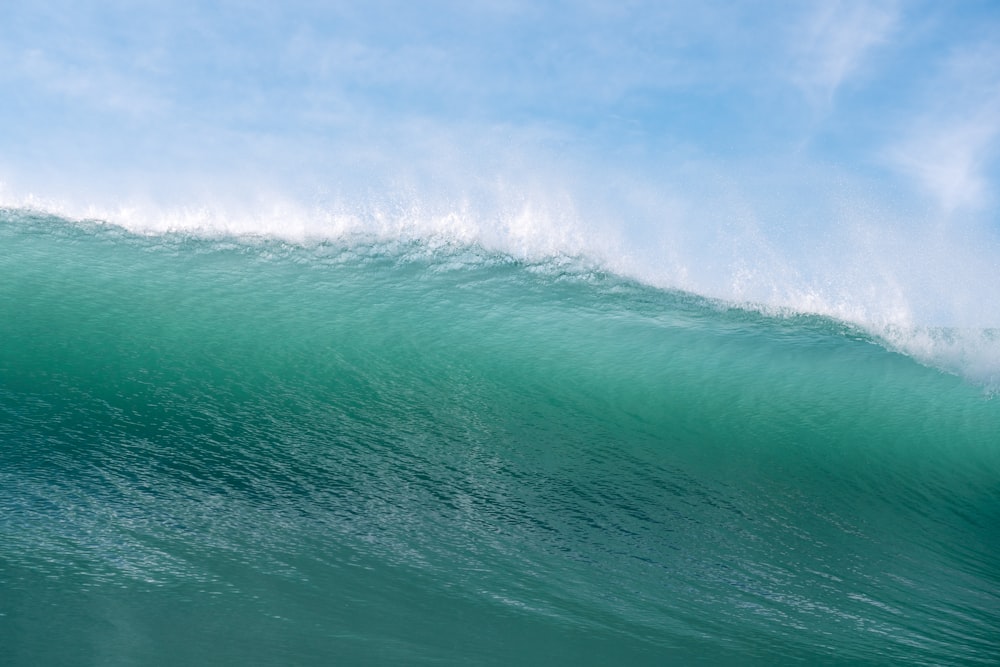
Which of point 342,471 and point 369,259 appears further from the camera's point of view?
point 369,259

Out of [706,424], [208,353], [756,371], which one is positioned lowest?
[208,353]

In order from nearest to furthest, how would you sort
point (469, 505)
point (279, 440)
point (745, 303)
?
point (469, 505) → point (279, 440) → point (745, 303)

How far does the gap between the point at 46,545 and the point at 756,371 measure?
31.5 ft

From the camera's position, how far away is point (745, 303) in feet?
46.2

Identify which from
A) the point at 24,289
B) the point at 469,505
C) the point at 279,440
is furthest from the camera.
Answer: the point at 24,289

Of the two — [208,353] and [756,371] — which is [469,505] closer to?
[208,353]

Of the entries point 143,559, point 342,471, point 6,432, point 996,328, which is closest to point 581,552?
point 342,471

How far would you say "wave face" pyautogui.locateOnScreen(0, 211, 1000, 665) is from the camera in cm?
403

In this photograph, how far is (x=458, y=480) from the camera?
6.34 meters

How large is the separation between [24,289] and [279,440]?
7.05 metres

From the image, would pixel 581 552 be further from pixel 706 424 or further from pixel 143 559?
pixel 706 424

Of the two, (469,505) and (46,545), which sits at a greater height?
(469,505)

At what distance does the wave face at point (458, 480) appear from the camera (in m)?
4.03

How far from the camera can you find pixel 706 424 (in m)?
8.79
